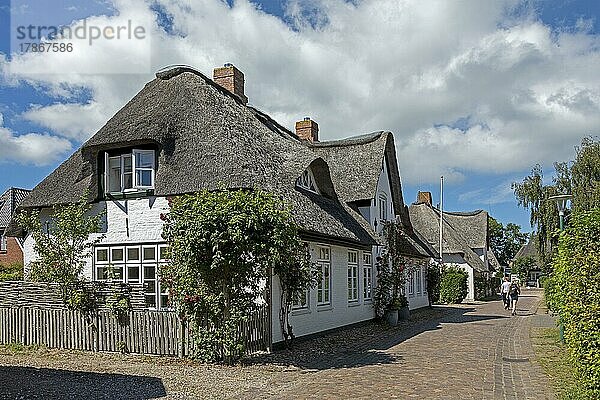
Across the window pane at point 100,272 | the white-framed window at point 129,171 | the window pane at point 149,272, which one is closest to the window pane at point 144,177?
the white-framed window at point 129,171

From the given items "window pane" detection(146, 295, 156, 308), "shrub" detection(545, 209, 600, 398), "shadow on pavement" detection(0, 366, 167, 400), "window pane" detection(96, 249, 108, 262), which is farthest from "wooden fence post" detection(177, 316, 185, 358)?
"shrub" detection(545, 209, 600, 398)

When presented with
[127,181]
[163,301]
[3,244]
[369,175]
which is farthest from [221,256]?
[3,244]

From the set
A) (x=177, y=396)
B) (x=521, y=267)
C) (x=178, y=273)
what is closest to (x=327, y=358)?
(x=178, y=273)

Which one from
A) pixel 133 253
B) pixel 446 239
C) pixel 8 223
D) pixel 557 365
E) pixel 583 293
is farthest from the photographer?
pixel 446 239

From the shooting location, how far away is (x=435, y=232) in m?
53.5

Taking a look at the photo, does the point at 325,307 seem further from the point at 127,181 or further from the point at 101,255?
the point at 127,181

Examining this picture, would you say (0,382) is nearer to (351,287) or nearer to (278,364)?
(278,364)

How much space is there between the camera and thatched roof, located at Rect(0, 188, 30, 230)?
46406 mm

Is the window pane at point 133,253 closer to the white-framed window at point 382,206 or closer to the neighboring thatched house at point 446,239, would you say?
the white-framed window at point 382,206

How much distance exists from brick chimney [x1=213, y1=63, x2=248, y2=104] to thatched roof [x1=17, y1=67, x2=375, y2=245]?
3750 mm

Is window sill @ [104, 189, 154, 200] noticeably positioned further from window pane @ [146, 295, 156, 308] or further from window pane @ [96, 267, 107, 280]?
window pane @ [146, 295, 156, 308]

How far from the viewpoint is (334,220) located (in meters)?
20.8

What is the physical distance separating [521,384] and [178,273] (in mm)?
7059

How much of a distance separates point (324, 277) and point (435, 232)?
34.1 metres
